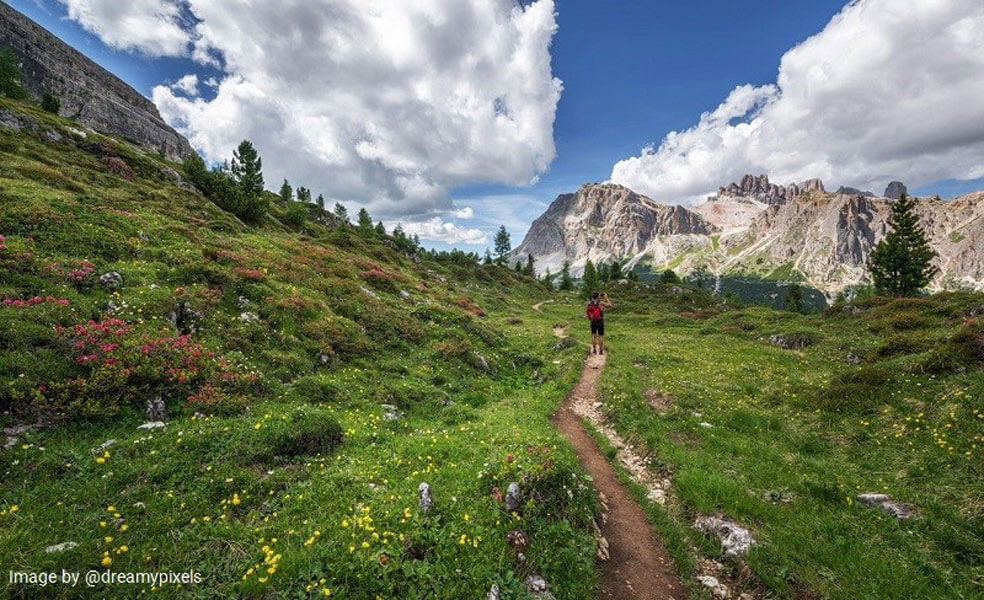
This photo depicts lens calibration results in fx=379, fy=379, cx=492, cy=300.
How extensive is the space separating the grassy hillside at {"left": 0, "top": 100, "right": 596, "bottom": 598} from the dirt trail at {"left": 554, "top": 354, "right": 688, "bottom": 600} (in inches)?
27.3

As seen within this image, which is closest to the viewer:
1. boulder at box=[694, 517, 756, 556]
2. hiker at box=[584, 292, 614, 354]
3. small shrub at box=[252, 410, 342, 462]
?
boulder at box=[694, 517, 756, 556]

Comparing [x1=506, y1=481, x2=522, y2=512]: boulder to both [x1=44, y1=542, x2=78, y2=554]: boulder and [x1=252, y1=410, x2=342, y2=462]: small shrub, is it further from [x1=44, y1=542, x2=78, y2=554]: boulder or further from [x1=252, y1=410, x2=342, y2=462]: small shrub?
[x1=44, y1=542, x2=78, y2=554]: boulder

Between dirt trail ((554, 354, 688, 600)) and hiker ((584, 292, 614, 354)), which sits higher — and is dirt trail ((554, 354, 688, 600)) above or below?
below

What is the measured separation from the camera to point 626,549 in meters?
9.62

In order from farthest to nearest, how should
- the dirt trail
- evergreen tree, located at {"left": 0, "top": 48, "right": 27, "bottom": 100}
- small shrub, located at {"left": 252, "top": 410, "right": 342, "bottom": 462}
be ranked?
evergreen tree, located at {"left": 0, "top": 48, "right": 27, "bottom": 100}, small shrub, located at {"left": 252, "top": 410, "right": 342, "bottom": 462}, the dirt trail

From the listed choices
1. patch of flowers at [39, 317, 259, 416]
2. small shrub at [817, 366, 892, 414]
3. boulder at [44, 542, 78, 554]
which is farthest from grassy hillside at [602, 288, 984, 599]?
patch of flowers at [39, 317, 259, 416]

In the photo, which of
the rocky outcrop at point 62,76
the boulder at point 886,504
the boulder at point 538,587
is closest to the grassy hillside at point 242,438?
the boulder at point 538,587

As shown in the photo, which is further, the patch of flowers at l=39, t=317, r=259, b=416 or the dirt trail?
the patch of flowers at l=39, t=317, r=259, b=416

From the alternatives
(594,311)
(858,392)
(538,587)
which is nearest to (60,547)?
(538,587)

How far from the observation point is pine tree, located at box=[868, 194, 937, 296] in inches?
2527

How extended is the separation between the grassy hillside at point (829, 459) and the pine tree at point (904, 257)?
6331cm

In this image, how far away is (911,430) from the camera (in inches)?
474

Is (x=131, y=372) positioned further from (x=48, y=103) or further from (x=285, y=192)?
(x=285, y=192)

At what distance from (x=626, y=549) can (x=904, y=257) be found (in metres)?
87.3
